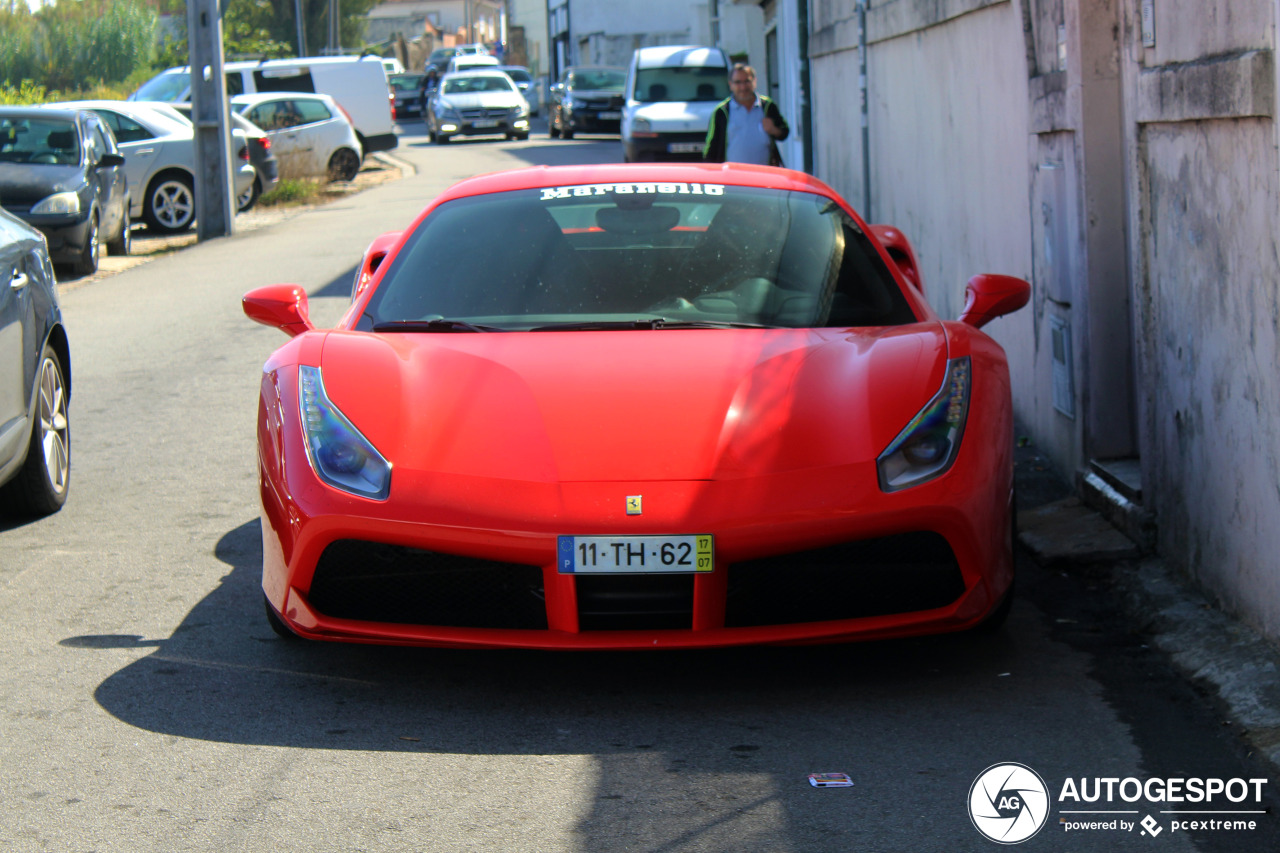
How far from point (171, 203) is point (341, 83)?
10212 millimetres

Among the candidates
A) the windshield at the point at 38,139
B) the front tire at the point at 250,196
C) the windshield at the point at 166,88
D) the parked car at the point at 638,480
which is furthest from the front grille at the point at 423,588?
the windshield at the point at 166,88

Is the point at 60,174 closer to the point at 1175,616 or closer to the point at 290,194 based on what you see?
the point at 290,194

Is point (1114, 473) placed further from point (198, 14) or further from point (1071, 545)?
point (198, 14)

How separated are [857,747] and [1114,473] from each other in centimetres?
246

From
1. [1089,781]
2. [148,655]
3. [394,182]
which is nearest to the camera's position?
[1089,781]

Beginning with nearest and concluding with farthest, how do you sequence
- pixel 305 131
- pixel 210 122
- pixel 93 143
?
pixel 93 143 < pixel 210 122 < pixel 305 131

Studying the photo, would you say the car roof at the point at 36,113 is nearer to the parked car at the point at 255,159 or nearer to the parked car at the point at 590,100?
the parked car at the point at 255,159

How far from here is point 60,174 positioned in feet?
49.7

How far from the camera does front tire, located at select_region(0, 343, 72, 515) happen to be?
6129mm

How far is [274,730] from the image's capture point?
3.84m

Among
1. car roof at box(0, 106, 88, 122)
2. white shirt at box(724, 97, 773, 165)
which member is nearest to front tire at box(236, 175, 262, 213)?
car roof at box(0, 106, 88, 122)

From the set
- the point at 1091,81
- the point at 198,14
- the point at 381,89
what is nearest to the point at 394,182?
the point at 381,89

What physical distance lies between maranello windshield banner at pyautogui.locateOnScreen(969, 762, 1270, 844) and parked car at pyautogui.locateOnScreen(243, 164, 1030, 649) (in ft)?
2.09

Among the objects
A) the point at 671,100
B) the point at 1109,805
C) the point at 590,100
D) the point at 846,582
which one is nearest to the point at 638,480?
the point at 846,582
